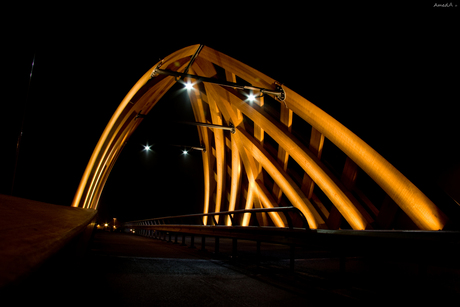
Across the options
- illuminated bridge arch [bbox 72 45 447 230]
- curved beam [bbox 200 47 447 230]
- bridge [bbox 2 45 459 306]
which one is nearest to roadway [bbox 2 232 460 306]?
bridge [bbox 2 45 459 306]

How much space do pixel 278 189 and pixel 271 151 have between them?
2073 mm

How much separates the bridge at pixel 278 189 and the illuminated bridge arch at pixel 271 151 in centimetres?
4

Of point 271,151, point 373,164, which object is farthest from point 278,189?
point 373,164

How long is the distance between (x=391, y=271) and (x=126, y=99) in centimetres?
2003

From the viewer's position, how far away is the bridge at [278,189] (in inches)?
124

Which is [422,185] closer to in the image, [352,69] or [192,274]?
[352,69]

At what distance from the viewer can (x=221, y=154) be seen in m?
22.3

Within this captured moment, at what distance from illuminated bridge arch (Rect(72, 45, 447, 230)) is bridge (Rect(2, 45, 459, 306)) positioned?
43mm

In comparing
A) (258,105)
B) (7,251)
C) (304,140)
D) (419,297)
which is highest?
(258,105)

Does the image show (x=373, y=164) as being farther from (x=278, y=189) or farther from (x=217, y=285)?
(x=278, y=189)

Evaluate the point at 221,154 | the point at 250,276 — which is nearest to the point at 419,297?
the point at 250,276

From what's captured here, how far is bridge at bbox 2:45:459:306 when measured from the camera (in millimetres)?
3160

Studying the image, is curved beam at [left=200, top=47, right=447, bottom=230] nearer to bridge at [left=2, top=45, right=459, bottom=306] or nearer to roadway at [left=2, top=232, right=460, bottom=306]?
bridge at [left=2, top=45, right=459, bottom=306]

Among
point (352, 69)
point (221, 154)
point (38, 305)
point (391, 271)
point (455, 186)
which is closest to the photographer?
point (38, 305)
